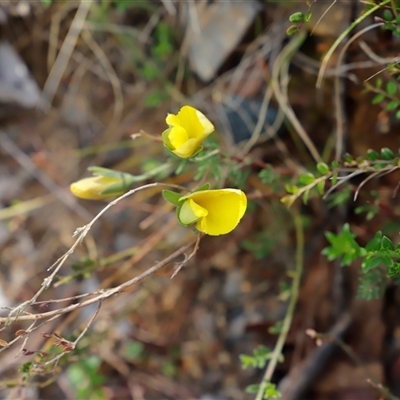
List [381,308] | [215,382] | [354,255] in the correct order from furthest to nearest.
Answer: [215,382] < [381,308] < [354,255]

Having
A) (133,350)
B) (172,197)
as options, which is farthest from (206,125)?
(133,350)

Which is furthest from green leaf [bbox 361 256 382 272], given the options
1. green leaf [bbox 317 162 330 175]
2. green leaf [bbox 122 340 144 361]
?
green leaf [bbox 122 340 144 361]

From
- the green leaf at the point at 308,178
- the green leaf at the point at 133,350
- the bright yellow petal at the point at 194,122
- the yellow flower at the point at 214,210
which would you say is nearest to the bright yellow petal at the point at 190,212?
the yellow flower at the point at 214,210

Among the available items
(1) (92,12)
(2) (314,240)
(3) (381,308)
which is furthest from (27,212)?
(3) (381,308)

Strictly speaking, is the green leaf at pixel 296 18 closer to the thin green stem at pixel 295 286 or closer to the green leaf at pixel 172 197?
the green leaf at pixel 172 197

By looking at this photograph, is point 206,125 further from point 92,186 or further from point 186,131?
point 92,186

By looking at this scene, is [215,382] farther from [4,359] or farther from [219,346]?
[4,359]
